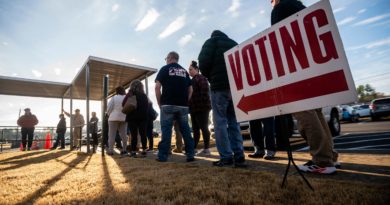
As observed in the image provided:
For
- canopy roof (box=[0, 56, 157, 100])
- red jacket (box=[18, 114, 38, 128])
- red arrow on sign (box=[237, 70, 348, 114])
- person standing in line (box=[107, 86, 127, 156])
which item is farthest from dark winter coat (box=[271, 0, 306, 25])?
Result: red jacket (box=[18, 114, 38, 128])

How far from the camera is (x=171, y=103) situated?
4.32 m

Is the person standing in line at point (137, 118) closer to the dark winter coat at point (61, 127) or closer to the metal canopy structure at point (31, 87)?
the metal canopy structure at point (31, 87)

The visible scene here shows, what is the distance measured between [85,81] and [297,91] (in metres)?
9.98

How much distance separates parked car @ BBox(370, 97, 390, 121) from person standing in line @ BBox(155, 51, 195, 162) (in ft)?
A: 61.9

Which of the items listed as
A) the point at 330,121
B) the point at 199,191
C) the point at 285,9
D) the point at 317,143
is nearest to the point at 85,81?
the point at 285,9

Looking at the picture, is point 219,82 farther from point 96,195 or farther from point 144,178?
point 96,195

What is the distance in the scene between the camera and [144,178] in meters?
2.67

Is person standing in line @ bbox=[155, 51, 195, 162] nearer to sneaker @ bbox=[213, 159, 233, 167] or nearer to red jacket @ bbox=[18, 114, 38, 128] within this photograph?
sneaker @ bbox=[213, 159, 233, 167]

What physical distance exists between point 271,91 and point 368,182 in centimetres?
114

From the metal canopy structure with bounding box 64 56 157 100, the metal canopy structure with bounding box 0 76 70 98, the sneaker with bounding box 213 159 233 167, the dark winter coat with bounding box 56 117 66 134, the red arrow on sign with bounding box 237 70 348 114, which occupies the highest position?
the metal canopy structure with bounding box 0 76 70 98

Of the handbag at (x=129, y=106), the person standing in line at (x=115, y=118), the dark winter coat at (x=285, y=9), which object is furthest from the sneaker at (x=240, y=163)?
the person standing in line at (x=115, y=118)

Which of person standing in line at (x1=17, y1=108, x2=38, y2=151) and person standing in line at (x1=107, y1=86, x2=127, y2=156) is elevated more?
person standing in line at (x1=17, y1=108, x2=38, y2=151)

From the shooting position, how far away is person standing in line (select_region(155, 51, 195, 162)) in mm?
4320

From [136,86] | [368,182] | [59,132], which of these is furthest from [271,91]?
[59,132]
